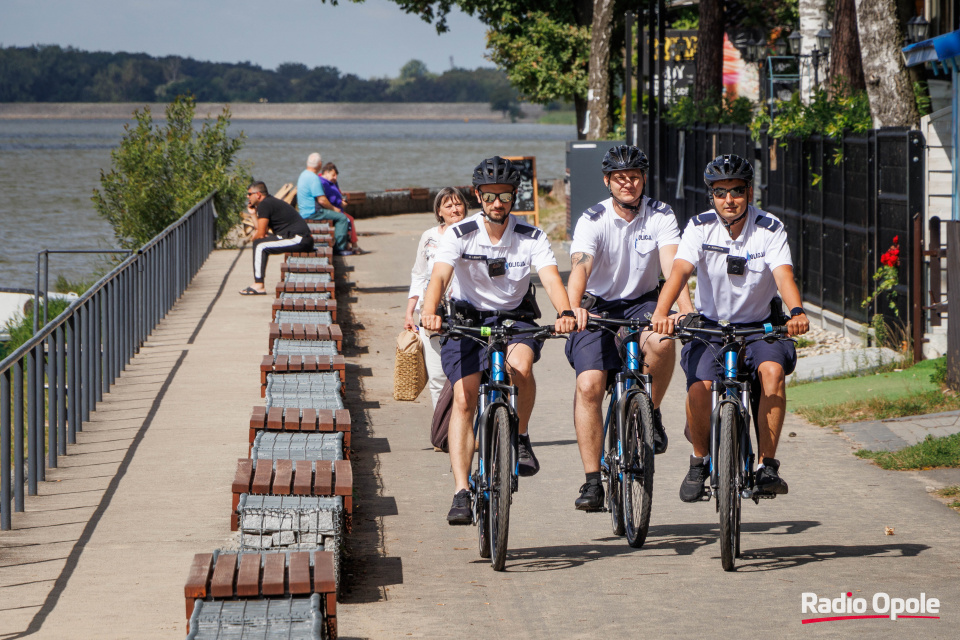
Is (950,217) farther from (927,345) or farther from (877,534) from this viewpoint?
(877,534)

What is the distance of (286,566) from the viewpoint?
4.98m

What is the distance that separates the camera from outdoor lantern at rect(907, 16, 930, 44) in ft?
60.5

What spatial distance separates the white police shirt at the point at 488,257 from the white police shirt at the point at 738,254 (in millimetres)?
716

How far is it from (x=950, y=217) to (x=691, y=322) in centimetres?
732

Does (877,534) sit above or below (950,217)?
below

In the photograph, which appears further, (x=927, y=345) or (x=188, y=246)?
(x=188, y=246)

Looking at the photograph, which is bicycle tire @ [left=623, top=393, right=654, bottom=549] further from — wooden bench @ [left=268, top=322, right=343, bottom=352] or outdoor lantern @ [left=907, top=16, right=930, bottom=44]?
outdoor lantern @ [left=907, top=16, right=930, bottom=44]

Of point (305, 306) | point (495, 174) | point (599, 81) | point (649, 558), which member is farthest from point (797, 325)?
point (599, 81)

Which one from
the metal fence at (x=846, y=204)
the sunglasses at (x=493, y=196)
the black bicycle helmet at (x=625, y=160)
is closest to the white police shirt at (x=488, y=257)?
the sunglasses at (x=493, y=196)

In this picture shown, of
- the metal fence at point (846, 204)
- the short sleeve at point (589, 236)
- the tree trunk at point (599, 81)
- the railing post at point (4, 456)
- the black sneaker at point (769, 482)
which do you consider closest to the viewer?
the black sneaker at point (769, 482)

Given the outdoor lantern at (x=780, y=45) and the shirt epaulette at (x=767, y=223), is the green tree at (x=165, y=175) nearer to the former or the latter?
the outdoor lantern at (x=780, y=45)

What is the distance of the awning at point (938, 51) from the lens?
13.5 m

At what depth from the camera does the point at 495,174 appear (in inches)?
241

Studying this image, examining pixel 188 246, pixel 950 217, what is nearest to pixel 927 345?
pixel 950 217
